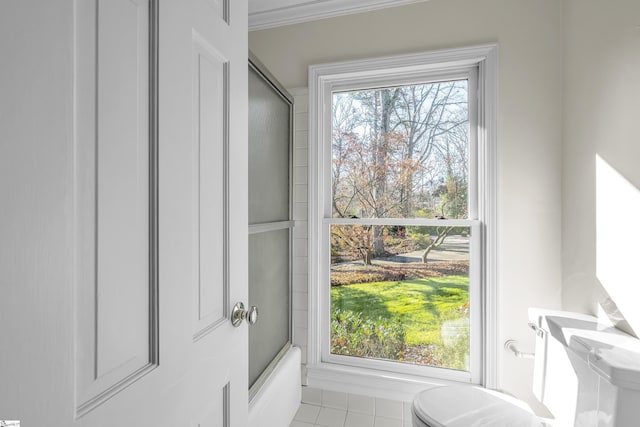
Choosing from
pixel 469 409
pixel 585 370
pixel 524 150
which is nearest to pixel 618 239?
pixel 585 370

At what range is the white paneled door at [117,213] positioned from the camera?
1.00 ft

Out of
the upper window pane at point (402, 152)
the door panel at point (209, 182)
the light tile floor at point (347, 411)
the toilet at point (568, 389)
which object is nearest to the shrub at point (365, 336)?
the light tile floor at point (347, 411)

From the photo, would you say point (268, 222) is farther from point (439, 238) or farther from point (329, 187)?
point (439, 238)

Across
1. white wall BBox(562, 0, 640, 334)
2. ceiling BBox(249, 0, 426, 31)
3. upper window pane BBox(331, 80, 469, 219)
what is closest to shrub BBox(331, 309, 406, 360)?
upper window pane BBox(331, 80, 469, 219)

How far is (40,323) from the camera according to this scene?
319mm

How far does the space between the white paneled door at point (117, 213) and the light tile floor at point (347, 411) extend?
94cm

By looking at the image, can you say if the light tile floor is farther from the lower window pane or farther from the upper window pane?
the upper window pane

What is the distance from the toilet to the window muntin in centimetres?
33

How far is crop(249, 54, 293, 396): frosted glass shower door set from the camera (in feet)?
4.07

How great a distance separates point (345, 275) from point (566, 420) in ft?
3.37

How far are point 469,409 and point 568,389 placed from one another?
0.33m

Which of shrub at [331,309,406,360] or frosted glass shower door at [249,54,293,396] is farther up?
frosted glass shower door at [249,54,293,396]

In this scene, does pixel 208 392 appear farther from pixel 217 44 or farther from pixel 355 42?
pixel 355 42

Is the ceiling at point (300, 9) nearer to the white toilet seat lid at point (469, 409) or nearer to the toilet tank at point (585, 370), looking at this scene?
the toilet tank at point (585, 370)
